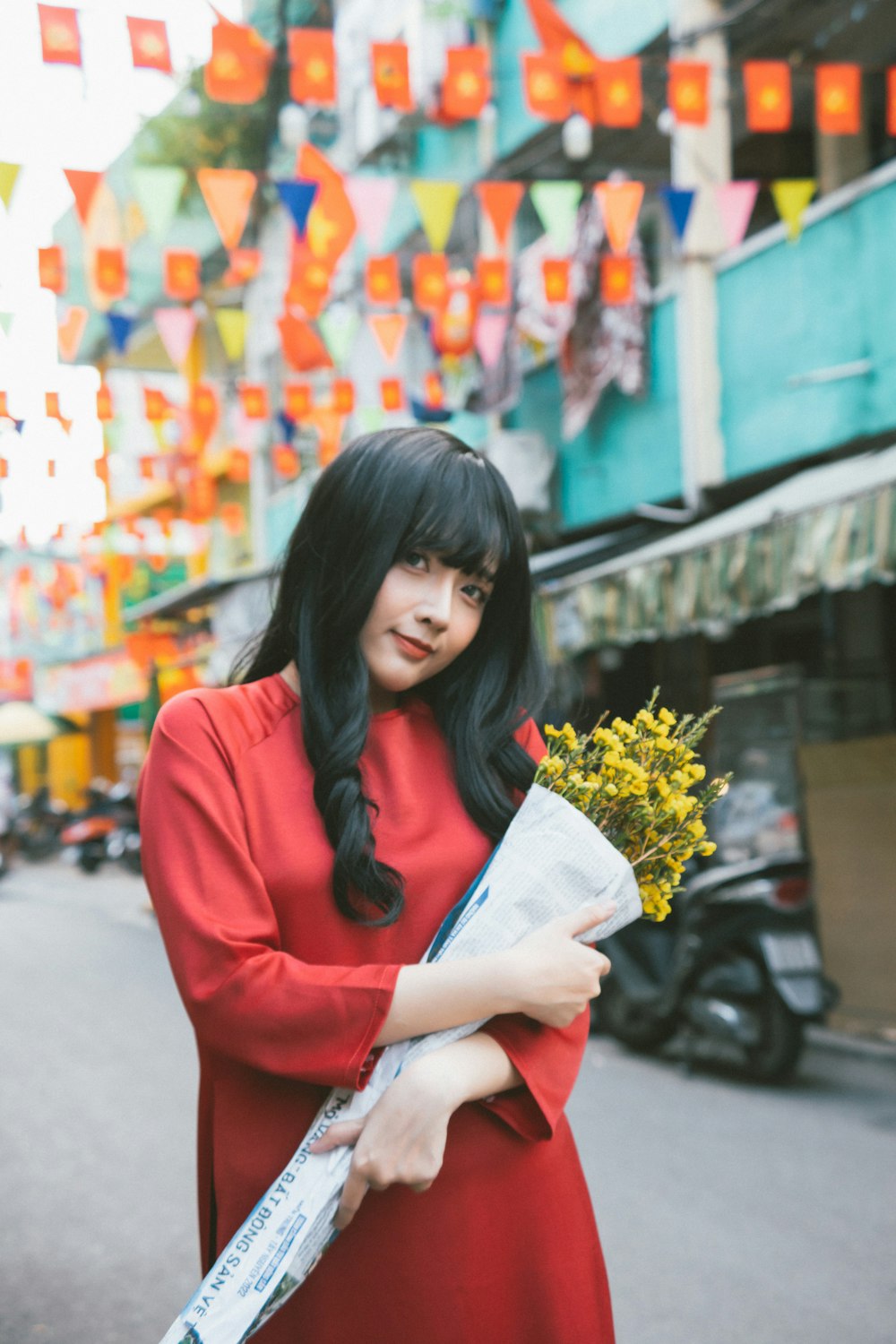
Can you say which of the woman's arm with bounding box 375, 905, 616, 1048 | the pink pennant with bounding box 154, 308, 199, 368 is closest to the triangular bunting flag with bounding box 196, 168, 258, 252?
the pink pennant with bounding box 154, 308, 199, 368

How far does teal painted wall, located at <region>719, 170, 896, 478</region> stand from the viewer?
826cm

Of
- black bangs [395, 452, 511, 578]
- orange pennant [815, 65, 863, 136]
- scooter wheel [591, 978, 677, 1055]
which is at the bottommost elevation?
scooter wheel [591, 978, 677, 1055]

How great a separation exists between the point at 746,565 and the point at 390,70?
3.12 metres

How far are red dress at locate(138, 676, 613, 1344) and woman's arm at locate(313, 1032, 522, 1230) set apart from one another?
0.18ft

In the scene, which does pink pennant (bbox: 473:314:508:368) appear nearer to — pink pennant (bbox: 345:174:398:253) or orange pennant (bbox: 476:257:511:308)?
orange pennant (bbox: 476:257:511:308)

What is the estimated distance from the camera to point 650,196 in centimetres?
1099

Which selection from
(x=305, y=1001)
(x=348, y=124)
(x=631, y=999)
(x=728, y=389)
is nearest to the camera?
(x=305, y=1001)

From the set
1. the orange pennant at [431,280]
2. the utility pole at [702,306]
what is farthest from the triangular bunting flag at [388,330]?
the utility pole at [702,306]

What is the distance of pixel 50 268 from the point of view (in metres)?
8.19

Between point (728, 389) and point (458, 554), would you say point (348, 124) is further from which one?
point (458, 554)

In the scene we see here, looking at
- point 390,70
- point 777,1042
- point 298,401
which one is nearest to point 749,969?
point 777,1042

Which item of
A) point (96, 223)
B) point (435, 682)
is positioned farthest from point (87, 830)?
point (435, 682)

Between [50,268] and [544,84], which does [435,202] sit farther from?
[50,268]

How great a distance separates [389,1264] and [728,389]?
9.03 m
